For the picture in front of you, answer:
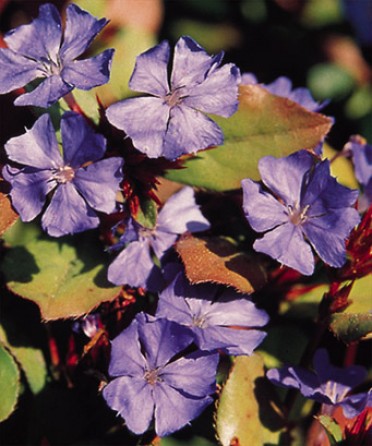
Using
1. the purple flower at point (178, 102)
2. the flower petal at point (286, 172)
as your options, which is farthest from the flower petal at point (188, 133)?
the flower petal at point (286, 172)

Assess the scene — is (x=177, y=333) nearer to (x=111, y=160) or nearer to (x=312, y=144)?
(x=111, y=160)

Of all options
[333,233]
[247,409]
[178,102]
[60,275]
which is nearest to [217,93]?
[178,102]

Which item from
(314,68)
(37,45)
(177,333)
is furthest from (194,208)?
(314,68)

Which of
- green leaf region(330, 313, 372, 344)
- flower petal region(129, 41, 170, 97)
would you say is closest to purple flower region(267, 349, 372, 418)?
green leaf region(330, 313, 372, 344)

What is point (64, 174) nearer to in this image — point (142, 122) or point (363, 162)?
point (142, 122)

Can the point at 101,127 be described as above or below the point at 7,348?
above

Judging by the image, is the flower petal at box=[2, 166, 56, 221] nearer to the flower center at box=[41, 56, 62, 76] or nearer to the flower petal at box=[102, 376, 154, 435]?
the flower center at box=[41, 56, 62, 76]

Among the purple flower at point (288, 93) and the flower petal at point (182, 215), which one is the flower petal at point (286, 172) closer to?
the flower petal at point (182, 215)
